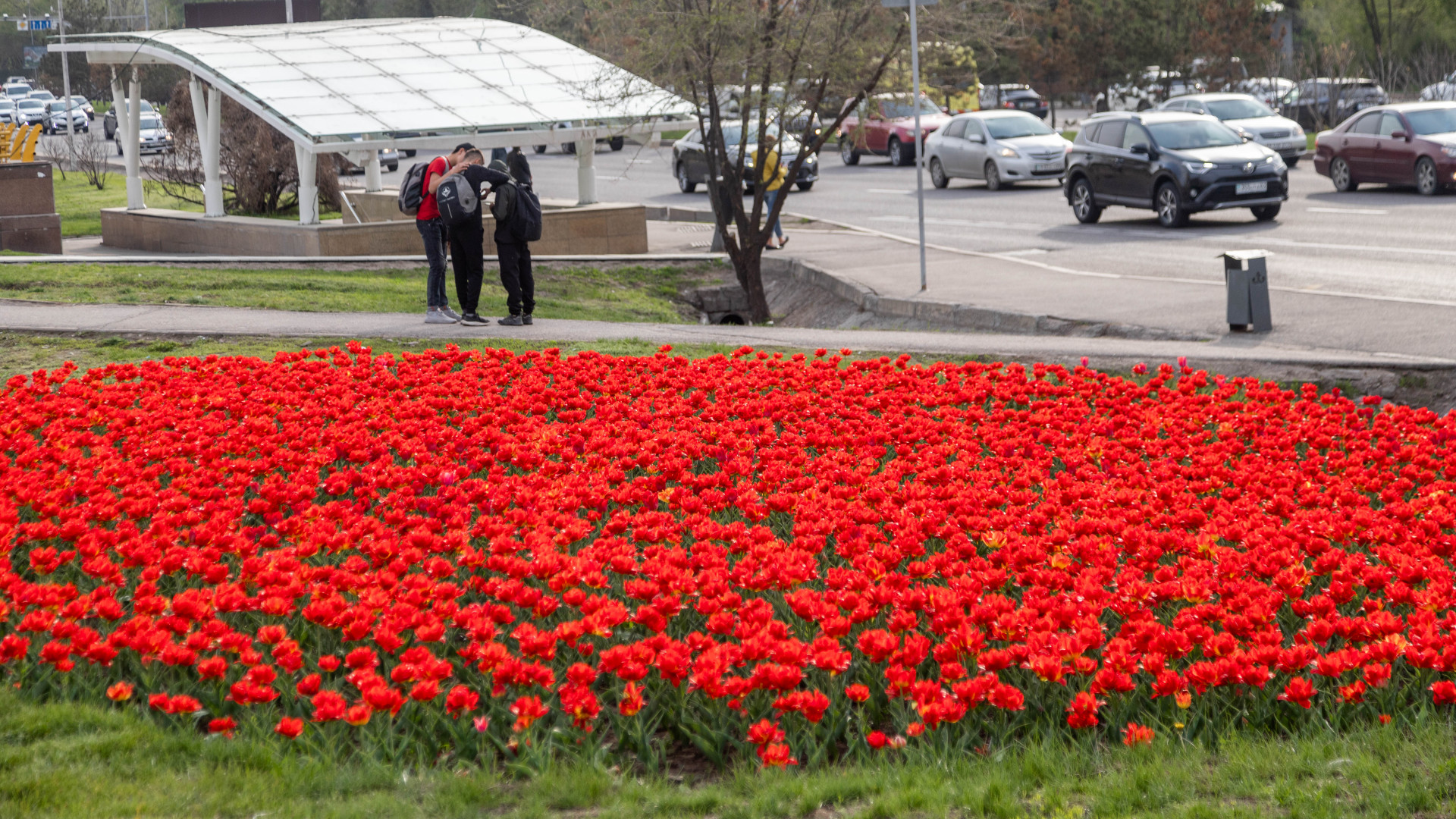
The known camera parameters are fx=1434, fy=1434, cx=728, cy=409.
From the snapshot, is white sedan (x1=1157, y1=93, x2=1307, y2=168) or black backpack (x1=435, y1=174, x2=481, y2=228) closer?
black backpack (x1=435, y1=174, x2=481, y2=228)

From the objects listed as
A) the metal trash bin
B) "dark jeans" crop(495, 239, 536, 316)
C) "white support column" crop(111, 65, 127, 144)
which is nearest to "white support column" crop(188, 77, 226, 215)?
"white support column" crop(111, 65, 127, 144)

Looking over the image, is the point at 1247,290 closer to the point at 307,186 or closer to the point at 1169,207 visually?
the point at 1169,207

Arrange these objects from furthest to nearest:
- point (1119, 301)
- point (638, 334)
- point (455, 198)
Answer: point (1119, 301)
point (455, 198)
point (638, 334)

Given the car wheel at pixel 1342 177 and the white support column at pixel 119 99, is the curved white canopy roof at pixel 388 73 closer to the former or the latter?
the white support column at pixel 119 99

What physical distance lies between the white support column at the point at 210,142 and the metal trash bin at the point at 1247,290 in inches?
628

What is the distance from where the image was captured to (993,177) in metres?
31.3

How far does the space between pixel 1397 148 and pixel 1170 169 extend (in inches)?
211

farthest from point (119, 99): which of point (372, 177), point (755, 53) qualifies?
point (755, 53)

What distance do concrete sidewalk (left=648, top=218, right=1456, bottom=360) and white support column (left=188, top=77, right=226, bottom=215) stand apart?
8930mm

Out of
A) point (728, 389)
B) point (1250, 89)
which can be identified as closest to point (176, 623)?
point (728, 389)

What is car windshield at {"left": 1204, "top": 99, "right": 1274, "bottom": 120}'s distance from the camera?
103 feet

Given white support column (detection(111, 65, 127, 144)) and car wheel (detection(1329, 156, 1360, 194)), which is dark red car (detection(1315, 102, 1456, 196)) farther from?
white support column (detection(111, 65, 127, 144))

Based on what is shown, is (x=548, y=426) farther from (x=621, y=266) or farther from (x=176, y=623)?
(x=621, y=266)

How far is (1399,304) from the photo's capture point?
43.0 ft
